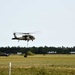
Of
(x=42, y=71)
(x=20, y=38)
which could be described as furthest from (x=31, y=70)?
(x=20, y=38)

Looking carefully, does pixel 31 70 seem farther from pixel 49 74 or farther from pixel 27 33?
pixel 27 33

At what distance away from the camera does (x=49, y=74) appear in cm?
3091

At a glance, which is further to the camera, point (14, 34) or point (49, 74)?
point (14, 34)

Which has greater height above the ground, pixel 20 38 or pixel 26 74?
pixel 20 38

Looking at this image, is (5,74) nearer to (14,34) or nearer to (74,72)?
(74,72)

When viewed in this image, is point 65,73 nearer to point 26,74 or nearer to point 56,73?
point 56,73

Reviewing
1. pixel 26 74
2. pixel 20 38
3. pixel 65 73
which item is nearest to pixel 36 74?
pixel 26 74

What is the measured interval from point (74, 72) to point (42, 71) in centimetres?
322

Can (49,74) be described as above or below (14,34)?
below

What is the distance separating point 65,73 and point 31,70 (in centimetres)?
388

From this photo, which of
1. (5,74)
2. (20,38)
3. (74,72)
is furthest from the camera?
(20,38)

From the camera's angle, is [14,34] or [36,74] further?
[14,34]

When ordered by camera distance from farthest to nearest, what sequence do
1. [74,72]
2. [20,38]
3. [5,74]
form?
1. [20,38]
2. [74,72]
3. [5,74]

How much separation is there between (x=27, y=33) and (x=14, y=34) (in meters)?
5.78
